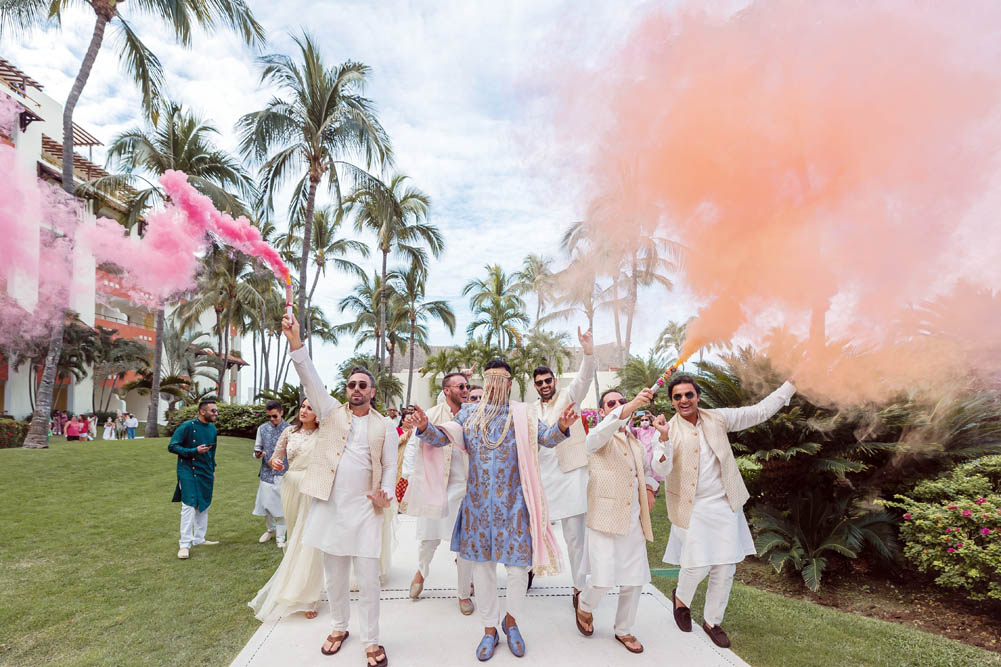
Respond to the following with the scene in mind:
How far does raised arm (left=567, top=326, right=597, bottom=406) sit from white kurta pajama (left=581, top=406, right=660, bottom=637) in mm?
289

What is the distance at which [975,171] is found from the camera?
12.1ft

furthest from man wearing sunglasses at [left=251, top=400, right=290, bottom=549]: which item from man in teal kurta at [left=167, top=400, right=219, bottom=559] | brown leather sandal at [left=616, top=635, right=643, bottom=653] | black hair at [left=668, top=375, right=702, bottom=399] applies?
black hair at [left=668, top=375, right=702, bottom=399]

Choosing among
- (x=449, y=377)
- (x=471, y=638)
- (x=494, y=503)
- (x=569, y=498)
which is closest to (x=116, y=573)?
(x=449, y=377)

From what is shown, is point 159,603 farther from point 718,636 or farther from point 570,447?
point 718,636

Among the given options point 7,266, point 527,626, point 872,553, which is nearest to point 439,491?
point 527,626

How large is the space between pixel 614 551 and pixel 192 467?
16.8 feet

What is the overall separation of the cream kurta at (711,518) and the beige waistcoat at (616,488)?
0.21m

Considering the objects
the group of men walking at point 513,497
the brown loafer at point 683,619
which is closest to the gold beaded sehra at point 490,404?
the group of men walking at point 513,497

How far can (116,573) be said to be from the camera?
19.0 feet

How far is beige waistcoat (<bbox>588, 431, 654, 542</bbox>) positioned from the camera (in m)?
3.95

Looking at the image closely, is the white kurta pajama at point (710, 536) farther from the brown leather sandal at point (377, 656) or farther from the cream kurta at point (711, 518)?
the brown leather sandal at point (377, 656)

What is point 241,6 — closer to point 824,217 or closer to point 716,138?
Result: point 716,138

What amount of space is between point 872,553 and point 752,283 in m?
3.38

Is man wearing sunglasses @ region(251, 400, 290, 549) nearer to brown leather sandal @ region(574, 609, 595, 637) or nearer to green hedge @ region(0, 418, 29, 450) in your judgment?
brown leather sandal @ region(574, 609, 595, 637)
